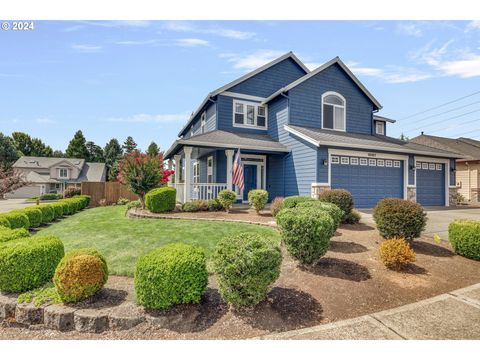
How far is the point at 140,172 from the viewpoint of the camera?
12055 mm

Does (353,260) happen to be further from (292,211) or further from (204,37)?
(204,37)

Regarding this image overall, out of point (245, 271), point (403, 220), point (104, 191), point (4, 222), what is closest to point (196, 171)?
point (104, 191)

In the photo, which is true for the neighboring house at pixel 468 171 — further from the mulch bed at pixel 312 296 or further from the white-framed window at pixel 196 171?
the mulch bed at pixel 312 296

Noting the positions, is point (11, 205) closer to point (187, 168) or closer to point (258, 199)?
point (187, 168)

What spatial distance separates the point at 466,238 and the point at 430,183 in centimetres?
1095

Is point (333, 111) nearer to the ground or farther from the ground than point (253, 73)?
nearer to the ground

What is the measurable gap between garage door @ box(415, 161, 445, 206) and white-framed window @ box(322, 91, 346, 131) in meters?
4.80

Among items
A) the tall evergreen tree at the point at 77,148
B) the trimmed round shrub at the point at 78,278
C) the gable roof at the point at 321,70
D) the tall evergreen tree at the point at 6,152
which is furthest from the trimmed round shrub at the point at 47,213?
the tall evergreen tree at the point at 77,148

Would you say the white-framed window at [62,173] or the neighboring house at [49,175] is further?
the white-framed window at [62,173]

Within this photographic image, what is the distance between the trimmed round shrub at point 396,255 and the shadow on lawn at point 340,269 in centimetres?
47

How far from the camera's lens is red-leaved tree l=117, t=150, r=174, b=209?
12.0 metres

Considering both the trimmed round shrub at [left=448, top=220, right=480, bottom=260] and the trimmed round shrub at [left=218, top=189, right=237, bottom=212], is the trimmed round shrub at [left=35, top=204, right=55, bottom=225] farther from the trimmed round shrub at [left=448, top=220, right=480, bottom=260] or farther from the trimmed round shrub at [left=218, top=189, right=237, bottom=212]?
the trimmed round shrub at [left=448, top=220, right=480, bottom=260]

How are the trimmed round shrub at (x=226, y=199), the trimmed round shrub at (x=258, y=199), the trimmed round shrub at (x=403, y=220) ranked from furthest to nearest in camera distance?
1. the trimmed round shrub at (x=226, y=199)
2. the trimmed round shrub at (x=258, y=199)
3. the trimmed round shrub at (x=403, y=220)

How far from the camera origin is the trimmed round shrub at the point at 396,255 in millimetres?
4906
